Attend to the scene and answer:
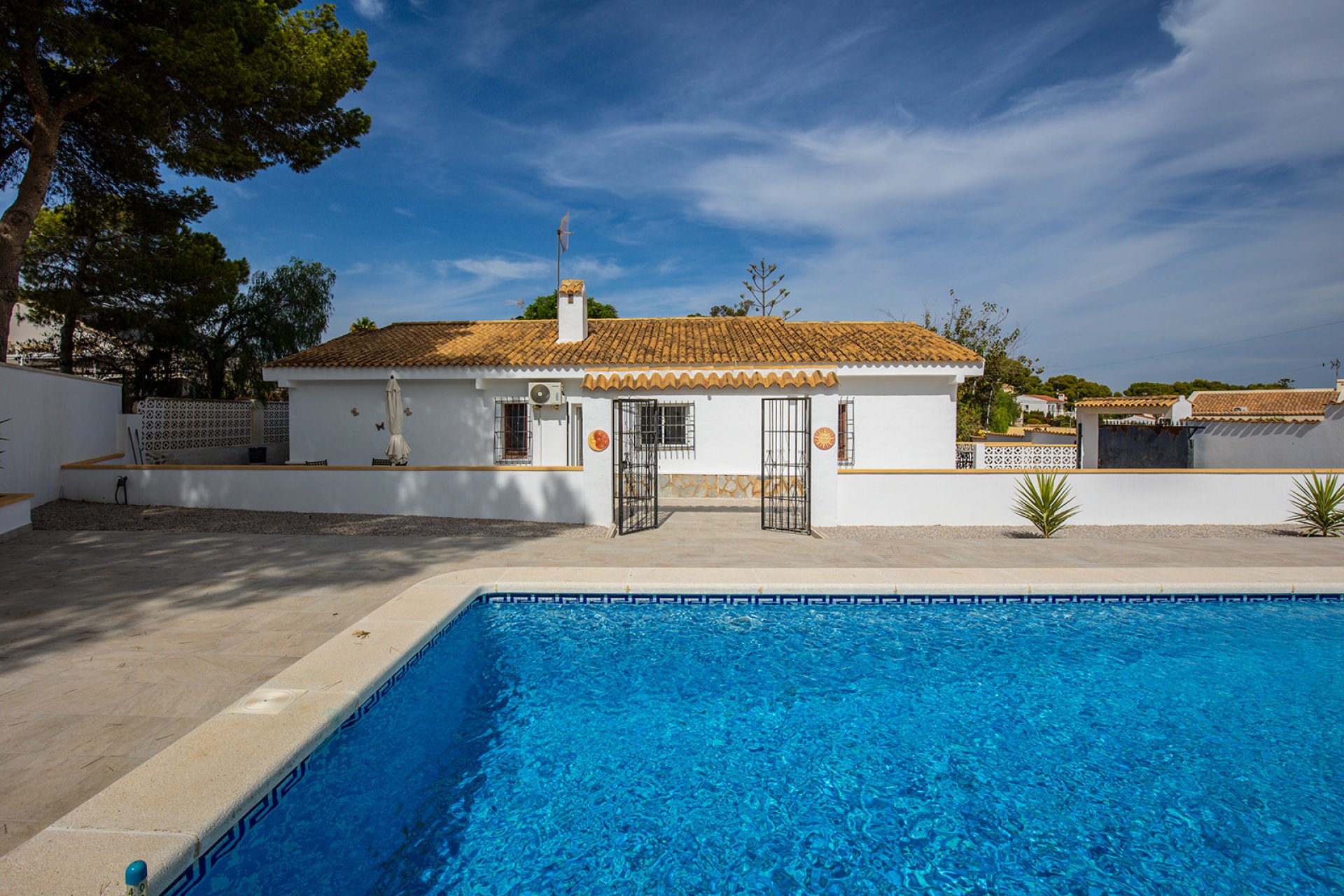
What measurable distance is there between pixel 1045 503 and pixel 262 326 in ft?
89.9

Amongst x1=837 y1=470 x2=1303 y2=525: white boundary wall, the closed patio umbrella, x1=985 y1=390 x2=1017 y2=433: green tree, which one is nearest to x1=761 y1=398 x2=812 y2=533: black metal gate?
x1=837 y1=470 x2=1303 y2=525: white boundary wall

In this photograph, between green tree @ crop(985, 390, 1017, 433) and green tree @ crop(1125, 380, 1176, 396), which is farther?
green tree @ crop(1125, 380, 1176, 396)

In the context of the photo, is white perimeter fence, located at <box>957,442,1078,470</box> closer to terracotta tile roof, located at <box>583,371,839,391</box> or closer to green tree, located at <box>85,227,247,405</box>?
terracotta tile roof, located at <box>583,371,839,391</box>

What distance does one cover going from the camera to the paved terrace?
12.5 feet

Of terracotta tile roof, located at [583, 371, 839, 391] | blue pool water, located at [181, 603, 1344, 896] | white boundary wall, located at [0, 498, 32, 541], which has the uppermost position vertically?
terracotta tile roof, located at [583, 371, 839, 391]

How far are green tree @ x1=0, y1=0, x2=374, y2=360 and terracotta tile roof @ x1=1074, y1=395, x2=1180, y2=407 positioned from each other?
2266 cm

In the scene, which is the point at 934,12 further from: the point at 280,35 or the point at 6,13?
the point at 6,13

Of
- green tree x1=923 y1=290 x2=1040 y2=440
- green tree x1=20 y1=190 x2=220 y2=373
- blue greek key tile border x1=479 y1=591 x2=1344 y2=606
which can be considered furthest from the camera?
green tree x1=923 y1=290 x2=1040 y2=440

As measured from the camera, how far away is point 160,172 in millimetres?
16266

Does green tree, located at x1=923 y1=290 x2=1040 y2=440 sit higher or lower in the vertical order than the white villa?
higher

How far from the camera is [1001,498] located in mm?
11852

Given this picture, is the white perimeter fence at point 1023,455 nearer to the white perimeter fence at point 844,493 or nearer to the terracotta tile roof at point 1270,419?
the white perimeter fence at point 844,493

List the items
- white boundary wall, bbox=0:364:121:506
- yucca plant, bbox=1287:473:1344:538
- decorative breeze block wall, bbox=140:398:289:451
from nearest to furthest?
yucca plant, bbox=1287:473:1344:538 → white boundary wall, bbox=0:364:121:506 → decorative breeze block wall, bbox=140:398:289:451

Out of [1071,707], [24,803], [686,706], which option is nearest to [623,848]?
[686,706]
